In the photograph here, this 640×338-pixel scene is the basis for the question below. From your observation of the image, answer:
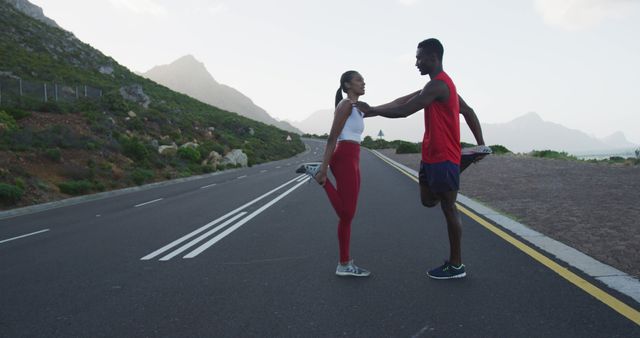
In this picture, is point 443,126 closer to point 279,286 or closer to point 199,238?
point 279,286

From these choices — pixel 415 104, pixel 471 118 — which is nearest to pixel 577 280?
pixel 471 118

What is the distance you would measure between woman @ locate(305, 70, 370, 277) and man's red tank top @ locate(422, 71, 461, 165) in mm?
651

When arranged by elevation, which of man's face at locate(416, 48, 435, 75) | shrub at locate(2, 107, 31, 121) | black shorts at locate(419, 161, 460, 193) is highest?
shrub at locate(2, 107, 31, 121)

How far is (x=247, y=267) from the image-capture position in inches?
200

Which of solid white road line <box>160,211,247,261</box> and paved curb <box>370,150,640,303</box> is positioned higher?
paved curb <box>370,150,640,303</box>

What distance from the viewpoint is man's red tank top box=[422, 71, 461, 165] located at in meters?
4.18

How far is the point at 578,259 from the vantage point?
189 inches

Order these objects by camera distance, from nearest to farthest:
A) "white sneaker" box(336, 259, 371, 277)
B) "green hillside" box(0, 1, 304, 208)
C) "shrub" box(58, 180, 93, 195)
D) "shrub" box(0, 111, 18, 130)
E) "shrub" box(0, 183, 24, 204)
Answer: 1. "white sneaker" box(336, 259, 371, 277)
2. "shrub" box(0, 183, 24, 204)
3. "shrub" box(58, 180, 93, 195)
4. "green hillside" box(0, 1, 304, 208)
5. "shrub" box(0, 111, 18, 130)

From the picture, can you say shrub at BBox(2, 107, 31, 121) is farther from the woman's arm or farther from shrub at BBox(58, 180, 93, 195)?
the woman's arm

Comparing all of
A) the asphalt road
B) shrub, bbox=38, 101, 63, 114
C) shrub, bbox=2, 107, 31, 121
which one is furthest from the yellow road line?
shrub, bbox=38, 101, 63, 114

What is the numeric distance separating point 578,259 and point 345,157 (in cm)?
276

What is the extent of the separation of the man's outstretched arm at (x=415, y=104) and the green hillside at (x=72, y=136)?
12525 mm

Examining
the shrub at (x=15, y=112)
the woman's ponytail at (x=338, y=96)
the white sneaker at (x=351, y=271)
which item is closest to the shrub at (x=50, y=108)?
the shrub at (x=15, y=112)

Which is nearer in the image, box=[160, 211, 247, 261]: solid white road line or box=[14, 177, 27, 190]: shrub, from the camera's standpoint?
box=[160, 211, 247, 261]: solid white road line
